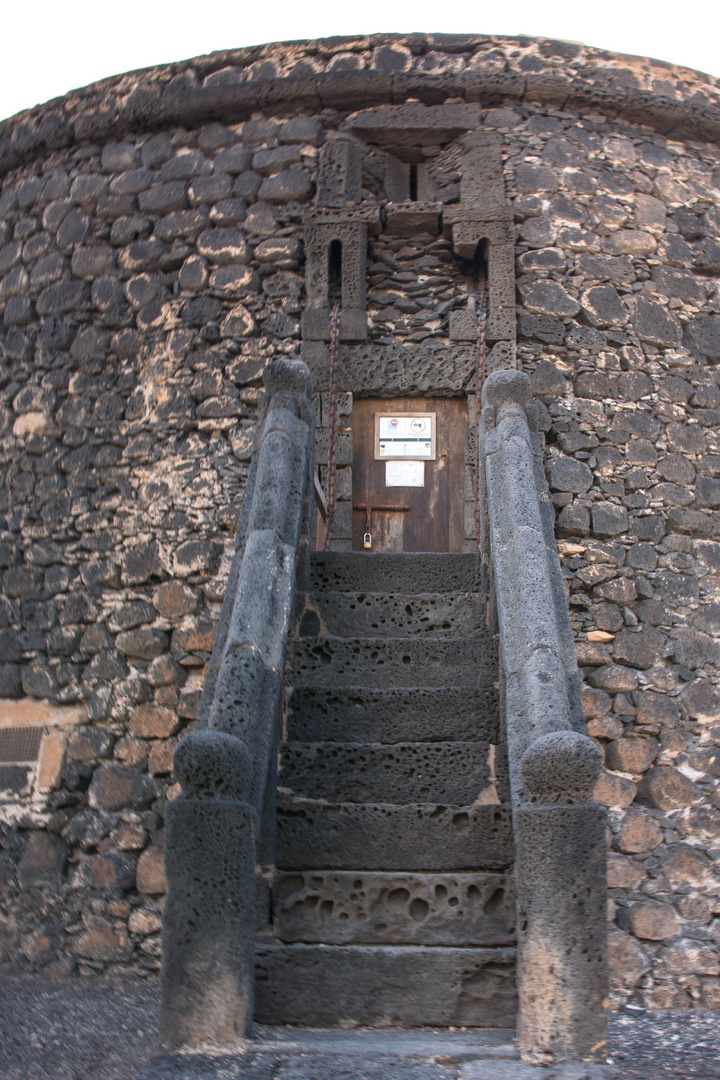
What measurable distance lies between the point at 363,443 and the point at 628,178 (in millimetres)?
2553

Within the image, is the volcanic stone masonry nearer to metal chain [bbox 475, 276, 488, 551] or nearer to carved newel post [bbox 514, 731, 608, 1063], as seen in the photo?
metal chain [bbox 475, 276, 488, 551]

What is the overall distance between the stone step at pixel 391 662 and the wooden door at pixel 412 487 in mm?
2406

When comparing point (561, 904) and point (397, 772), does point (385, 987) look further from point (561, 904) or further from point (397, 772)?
point (397, 772)

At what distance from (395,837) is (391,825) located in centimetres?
4

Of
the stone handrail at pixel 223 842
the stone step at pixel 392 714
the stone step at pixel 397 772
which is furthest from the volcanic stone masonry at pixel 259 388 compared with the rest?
the stone handrail at pixel 223 842

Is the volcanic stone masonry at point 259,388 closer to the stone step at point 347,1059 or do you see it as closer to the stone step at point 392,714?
the stone step at point 392,714

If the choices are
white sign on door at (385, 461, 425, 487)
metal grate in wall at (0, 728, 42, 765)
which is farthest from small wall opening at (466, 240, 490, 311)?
metal grate in wall at (0, 728, 42, 765)

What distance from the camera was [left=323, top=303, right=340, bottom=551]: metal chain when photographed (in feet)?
21.0

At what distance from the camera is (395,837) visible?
11.0 ft

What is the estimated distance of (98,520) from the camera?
632 cm

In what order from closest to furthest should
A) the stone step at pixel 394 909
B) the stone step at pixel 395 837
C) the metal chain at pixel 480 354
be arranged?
1. the stone step at pixel 394 909
2. the stone step at pixel 395 837
3. the metal chain at pixel 480 354

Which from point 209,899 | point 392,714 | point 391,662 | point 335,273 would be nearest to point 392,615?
point 391,662

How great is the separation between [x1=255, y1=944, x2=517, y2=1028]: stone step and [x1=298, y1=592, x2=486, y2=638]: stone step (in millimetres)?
1612

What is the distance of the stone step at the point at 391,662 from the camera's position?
13.2ft
